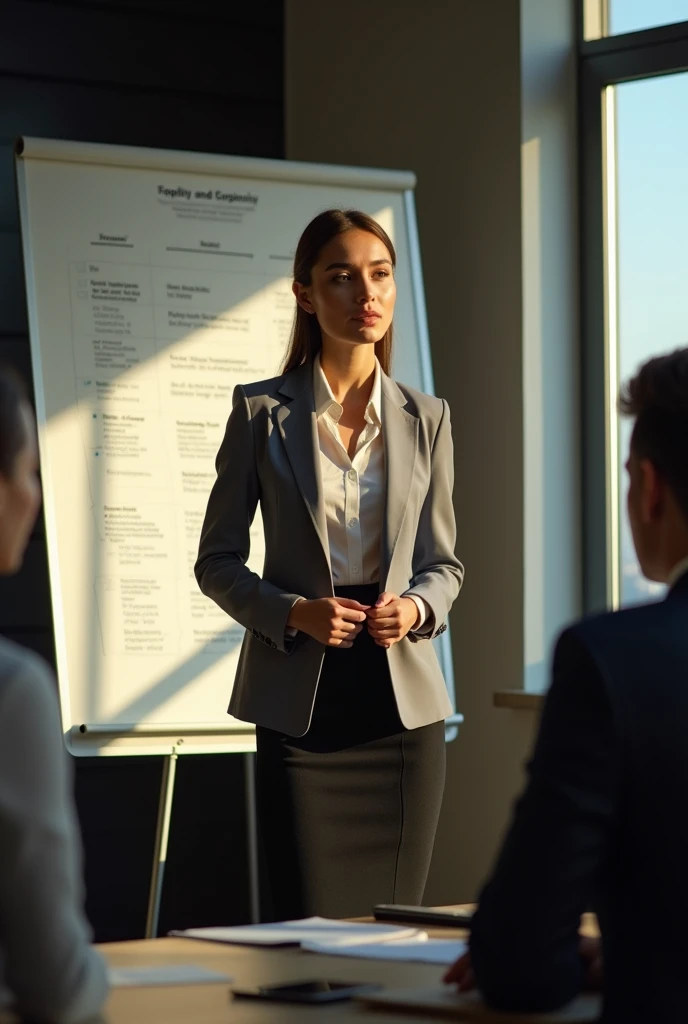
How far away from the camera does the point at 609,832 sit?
3.61 feet

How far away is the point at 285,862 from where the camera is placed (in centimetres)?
254

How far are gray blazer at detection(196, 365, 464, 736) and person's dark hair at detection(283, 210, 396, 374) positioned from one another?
0.07 m

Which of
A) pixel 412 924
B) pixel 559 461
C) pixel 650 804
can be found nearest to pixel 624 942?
pixel 650 804

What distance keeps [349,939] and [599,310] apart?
2902 millimetres

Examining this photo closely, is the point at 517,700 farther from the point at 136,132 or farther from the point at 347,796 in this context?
the point at 136,132

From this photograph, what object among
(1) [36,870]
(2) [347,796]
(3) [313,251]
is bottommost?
(2) [347,796]

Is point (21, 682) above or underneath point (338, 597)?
above

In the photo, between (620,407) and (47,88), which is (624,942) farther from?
(47,88)

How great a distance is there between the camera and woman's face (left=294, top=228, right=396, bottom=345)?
2.63m

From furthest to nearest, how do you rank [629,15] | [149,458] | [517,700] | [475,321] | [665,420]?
[475,321] → [629,15] → [517,700] → [149,458] → [665,420]

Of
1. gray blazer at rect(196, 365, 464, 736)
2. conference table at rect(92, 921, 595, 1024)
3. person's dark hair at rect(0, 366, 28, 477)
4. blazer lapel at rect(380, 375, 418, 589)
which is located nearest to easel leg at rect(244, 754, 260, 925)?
gray blazer at rect(196, 365, 464, 736)

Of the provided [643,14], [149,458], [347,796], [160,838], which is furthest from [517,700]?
[643,14]

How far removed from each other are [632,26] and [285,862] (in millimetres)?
2744

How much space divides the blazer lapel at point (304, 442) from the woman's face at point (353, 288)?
0.13 metres
